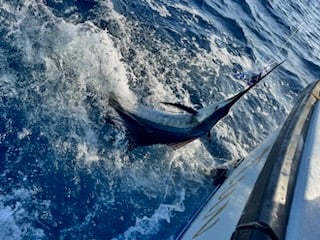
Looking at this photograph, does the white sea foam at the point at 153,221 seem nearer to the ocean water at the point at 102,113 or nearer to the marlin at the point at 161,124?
the ocean water at the point at 102,113

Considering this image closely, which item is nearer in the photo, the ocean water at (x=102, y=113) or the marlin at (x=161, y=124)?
the ocean water at (x=102, y=113)

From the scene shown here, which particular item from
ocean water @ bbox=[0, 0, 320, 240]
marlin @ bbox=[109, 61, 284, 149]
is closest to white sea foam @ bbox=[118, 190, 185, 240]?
ocean water @ bbox=[0, 0, 320, 240]

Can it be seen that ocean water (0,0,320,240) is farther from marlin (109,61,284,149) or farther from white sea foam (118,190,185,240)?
marlin (109,61,284,149)

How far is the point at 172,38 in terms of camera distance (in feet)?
23.9

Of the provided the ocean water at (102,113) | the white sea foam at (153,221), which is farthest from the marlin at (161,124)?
the white sea foam at (153,221)

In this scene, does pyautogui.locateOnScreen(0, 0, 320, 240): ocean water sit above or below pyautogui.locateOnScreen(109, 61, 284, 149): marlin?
below

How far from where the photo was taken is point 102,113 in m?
5.16

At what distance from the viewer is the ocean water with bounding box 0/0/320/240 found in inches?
165

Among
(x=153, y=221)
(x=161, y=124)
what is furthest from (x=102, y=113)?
(x=153, y=221)

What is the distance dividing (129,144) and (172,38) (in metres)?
3.13

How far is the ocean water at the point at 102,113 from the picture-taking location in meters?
4.18

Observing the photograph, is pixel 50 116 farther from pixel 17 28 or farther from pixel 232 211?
pixel 232 211

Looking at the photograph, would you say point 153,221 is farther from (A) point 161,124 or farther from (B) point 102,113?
(B) point 102,113

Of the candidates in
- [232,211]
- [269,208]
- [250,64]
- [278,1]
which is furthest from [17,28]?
[278,1]
